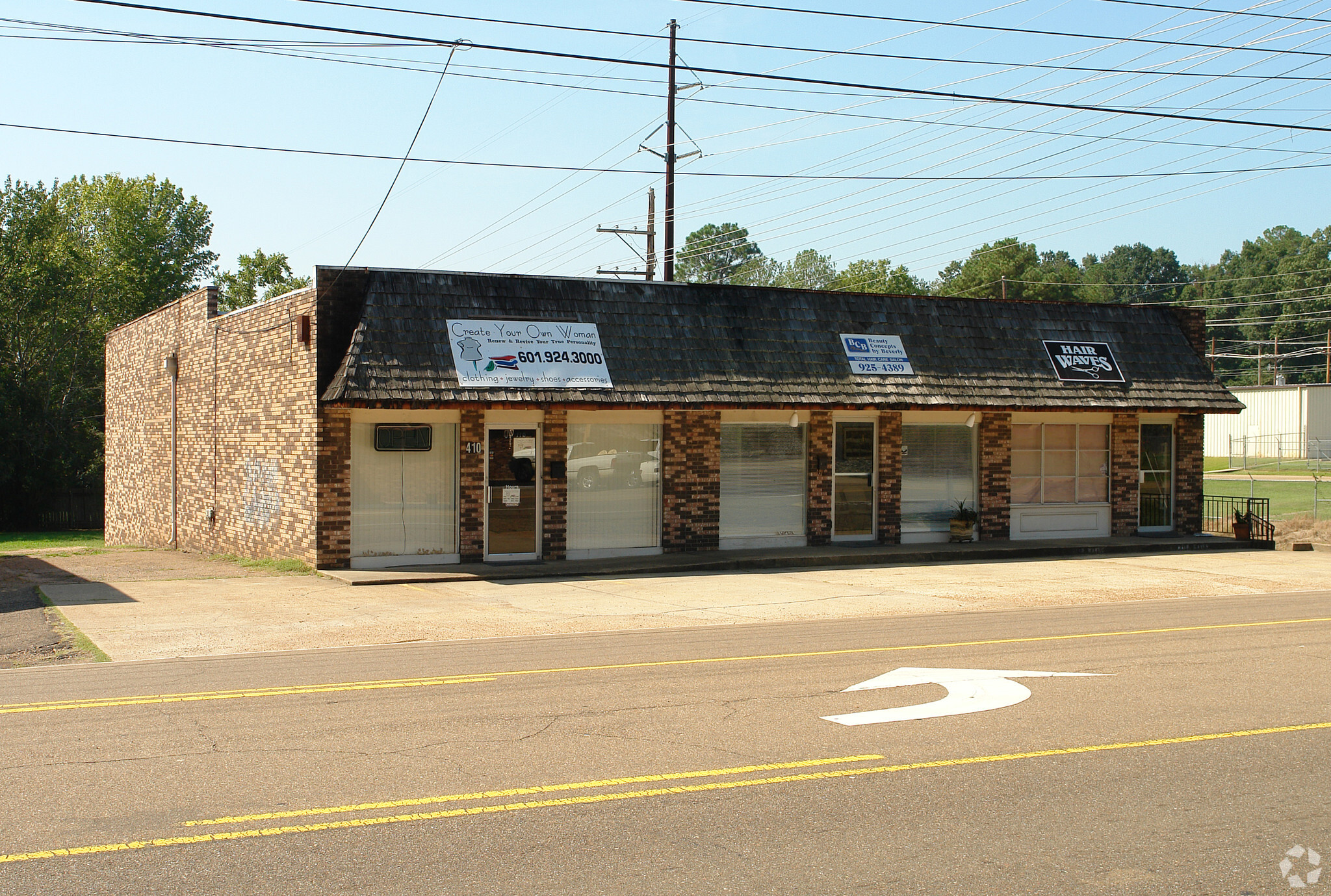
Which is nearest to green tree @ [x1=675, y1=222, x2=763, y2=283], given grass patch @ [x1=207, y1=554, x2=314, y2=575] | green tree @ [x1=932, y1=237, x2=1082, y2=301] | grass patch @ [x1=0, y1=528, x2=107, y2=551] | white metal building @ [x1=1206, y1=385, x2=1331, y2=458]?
green tree @ [x1=932, y1=237, x2=1082, y2=301]

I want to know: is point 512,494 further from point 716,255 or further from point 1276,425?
point 716,255

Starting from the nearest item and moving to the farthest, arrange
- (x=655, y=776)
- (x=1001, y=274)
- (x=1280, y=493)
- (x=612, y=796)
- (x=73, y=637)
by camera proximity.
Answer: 1. (x=612, y=796)
2. (x=655, y=776)
3. (x=73, y=637)
4. (x=1280, y=493)
5. (x=1001, y=274)

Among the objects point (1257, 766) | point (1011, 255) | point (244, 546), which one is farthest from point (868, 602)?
point (1011, 255)

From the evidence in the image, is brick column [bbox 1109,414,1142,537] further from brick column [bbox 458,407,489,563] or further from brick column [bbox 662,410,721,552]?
brick column [bbox 458,407,489,563]

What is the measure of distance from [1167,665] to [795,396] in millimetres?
10336

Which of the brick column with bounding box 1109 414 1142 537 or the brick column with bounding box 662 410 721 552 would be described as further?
the brick column with bounding box 1109 414 1142 537

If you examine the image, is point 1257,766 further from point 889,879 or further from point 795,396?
point 795,396

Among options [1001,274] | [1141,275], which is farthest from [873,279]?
[1141,275]

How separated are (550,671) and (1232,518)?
2292 centimetres

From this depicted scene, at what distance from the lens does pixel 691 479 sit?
774 inches

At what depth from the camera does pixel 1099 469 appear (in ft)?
75.8

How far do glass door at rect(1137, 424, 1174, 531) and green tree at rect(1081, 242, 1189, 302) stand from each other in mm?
115907

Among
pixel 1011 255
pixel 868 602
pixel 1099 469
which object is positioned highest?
pixel 1011 255

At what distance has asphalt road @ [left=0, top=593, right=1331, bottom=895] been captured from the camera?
16.6 feet
